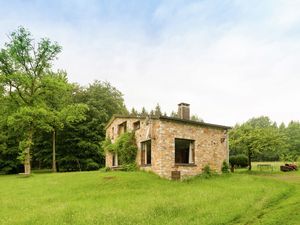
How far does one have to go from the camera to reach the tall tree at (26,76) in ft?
93.6

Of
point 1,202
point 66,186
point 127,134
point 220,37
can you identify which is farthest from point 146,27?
point 1,202

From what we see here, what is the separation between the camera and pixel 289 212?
343 inches

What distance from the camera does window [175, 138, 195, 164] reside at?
20.5m

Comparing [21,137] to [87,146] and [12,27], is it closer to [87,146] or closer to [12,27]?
[87,146]

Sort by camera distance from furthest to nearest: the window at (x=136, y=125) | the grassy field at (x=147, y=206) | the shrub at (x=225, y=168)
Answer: the window at (x=136, y=125), the shrub at (x=225, y=168), the grassy field at (x=147, y=206)

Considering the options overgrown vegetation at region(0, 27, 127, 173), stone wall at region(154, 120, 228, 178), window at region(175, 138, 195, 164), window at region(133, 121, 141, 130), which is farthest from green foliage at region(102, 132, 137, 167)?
overgrown vegetation at region(0, 27, 127, 173)

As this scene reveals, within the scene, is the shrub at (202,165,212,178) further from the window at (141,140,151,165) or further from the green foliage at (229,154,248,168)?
the green foliage at (229,154,248,168)

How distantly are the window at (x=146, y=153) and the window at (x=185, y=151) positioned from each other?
7.13ft

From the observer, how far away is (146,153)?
2144 cm

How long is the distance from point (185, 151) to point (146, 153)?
3.51m

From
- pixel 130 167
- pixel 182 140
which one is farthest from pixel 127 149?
pixel 182 140

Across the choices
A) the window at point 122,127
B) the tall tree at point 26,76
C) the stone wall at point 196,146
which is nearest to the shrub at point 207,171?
the stone wall at point 196,146

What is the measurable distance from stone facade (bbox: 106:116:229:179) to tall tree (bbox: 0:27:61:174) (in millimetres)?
12068

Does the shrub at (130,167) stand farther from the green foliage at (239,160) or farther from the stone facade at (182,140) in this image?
the green foliage at (239,160)
